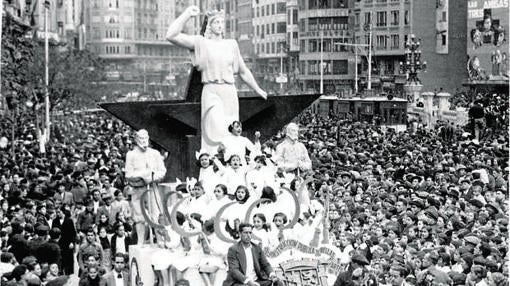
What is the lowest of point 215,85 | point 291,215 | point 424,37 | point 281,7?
point 291,215

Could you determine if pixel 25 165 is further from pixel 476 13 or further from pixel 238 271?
pixel 476 13

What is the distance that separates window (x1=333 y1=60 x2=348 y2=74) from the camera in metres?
101

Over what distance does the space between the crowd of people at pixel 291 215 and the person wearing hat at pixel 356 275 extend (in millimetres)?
19

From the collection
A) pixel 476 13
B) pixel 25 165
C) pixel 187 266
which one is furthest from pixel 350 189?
pixel 476 13

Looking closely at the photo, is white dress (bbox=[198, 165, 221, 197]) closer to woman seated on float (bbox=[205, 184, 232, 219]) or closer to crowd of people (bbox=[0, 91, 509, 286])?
crowd of people (bbox=[0, 91, 509, 286])

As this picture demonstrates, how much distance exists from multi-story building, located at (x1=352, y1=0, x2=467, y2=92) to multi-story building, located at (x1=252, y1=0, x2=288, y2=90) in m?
18.0

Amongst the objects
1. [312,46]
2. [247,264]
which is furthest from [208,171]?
[312,46]

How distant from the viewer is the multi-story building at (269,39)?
115 metres

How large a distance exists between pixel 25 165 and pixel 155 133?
45.1ft

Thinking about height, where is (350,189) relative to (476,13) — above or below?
below

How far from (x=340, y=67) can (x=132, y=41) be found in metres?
61.5

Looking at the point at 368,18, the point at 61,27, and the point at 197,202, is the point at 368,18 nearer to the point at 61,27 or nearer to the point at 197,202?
the point at 61,27

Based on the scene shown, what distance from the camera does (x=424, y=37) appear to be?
297 feet

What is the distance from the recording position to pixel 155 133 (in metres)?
19.1
